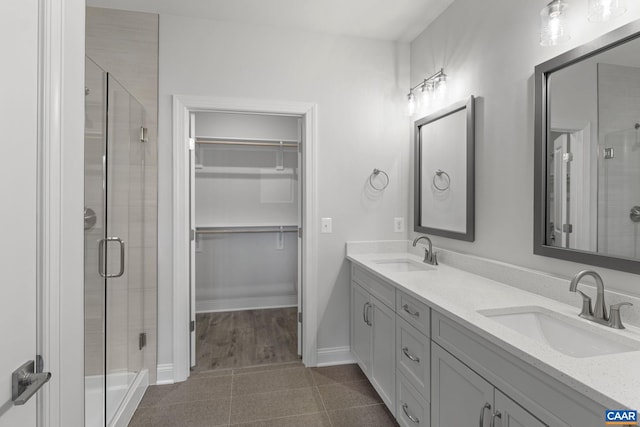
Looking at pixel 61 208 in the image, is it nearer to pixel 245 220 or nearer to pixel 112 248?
pixel 112 248

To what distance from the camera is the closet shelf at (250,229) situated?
3.55m

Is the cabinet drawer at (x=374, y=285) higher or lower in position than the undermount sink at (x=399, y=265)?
lower

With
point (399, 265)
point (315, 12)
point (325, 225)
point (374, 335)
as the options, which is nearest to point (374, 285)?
point (374, 335)

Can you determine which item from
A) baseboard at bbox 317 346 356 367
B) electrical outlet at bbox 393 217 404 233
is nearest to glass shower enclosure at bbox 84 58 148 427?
baseboard at bbox 317 346 356 367

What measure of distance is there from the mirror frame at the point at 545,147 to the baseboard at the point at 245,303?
2.94 m

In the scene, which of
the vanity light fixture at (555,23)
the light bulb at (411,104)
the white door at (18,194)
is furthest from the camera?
the light bulb at (411,104)

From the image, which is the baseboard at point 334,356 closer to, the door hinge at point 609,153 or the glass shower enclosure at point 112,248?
the glass shower enclosure at point 112,248

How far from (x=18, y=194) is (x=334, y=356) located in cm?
235

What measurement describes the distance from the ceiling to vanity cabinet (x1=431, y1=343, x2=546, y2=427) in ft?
7.18

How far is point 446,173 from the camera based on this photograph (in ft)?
7.30

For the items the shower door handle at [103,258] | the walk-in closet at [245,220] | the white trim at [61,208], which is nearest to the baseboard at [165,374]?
the shower door handle at [103,258]

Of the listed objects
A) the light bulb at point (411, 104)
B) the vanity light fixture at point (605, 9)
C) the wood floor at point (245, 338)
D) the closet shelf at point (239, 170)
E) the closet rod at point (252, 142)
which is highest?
the light bulb at point (411, 104)

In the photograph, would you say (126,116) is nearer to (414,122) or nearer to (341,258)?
(341,258)

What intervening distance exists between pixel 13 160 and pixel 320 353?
232 cm
